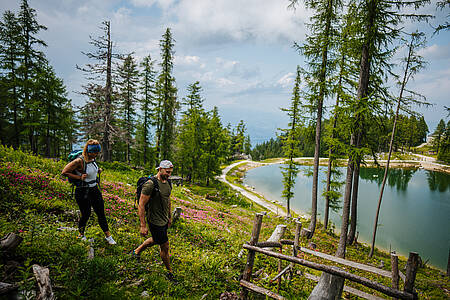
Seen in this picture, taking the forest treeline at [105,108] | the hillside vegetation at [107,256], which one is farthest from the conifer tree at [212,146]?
the hillside vegetation at [107,256]

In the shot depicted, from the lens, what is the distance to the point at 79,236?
539 centimetres

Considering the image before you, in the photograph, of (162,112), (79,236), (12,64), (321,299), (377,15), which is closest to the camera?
(321,299)

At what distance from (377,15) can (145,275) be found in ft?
44.5

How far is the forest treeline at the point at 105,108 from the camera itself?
18.3 meters

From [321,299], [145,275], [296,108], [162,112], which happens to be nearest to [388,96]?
[296,108]

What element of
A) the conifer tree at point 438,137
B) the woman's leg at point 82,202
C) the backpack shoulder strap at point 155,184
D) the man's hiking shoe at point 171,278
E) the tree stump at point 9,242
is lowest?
the man's hiking shoe at point 171,278

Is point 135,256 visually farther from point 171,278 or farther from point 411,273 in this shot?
point 411,273

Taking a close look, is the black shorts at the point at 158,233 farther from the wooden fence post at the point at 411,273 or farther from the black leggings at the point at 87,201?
the wooden fence post at the point at 411,273

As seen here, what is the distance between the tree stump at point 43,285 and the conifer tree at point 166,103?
73.9 feet

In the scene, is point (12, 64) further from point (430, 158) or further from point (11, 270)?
point (430, 158)

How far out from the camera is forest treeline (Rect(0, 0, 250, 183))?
18.3 metres

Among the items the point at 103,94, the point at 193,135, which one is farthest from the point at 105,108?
the point at 193,135

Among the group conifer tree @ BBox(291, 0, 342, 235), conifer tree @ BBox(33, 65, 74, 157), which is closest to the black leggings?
conifer tree @ BBox(291, 0, 342, 235)

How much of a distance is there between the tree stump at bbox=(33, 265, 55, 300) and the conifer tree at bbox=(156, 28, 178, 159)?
2252cm
